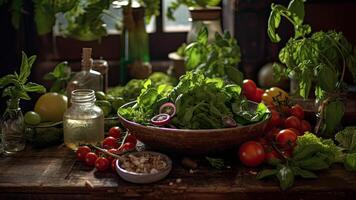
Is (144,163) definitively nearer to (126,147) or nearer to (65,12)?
(126,147)

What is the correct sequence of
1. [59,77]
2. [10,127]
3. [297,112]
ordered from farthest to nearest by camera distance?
[59,77]
[297,112]
[10,127]

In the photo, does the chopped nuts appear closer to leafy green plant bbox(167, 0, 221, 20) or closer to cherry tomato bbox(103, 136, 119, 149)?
cherry tomato bbox(103, 136, 119, 149)

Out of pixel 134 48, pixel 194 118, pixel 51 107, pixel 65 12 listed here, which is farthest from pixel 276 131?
pixel 65 12

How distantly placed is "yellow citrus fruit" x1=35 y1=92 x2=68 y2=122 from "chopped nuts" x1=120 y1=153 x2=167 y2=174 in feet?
1.27

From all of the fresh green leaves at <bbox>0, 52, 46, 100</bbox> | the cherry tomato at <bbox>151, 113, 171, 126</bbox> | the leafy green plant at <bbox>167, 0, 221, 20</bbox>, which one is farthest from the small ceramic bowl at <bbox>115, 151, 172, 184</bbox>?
the leafy green plant at <bbox>167, 0, 221, 20</bbox>

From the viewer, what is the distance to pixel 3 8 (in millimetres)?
1866

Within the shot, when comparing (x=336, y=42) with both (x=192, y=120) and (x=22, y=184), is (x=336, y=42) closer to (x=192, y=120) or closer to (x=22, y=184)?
(x=192, y=120)

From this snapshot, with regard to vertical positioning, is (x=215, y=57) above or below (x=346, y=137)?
above

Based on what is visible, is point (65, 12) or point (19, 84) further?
point (65, 12)

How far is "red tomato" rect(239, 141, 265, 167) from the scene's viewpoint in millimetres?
1174

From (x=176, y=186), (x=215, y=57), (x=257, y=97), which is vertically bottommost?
(x=176, y=186)

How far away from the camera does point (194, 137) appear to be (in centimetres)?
114

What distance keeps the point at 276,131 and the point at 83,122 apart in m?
0.53

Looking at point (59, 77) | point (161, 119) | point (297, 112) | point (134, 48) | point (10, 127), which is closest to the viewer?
point (161, 119)
